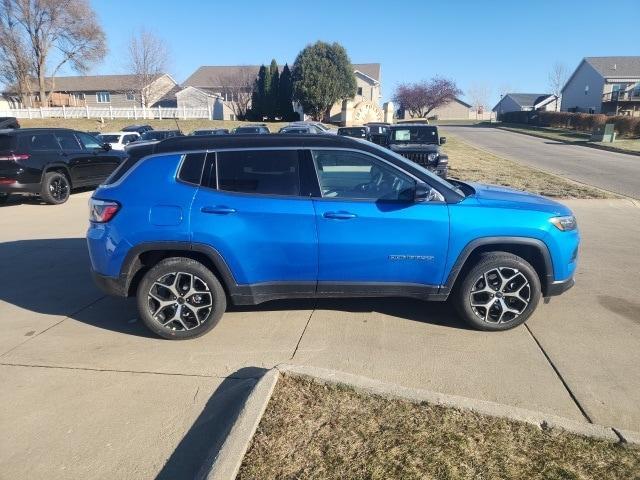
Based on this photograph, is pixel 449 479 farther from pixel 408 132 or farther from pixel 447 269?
pixel 408 132

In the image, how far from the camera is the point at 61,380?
3.67 metres

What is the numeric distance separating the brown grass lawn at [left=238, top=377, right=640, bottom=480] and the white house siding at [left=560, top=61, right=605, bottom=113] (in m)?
72.7

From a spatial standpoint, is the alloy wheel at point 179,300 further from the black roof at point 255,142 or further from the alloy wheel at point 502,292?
the alloy wheel at point 502,292

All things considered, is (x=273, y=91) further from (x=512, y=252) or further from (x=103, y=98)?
(x=512, y=252)

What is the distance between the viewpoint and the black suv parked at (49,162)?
10.6 m

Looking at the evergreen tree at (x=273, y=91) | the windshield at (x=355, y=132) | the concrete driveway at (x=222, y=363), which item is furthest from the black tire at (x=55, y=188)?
the evergreen tree at (x=273, y=91)

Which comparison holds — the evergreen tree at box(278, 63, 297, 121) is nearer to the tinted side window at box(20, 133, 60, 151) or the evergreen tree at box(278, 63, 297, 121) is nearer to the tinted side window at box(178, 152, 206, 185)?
the tinted side window at box(20, 133, 60, 151)

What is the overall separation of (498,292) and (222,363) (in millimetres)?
2420

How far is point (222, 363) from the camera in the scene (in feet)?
12.8

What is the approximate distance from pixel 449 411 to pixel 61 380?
2793 mm

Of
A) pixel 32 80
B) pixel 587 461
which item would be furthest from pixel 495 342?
pixel 32 80

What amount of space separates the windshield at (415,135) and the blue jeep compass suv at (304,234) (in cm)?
1026

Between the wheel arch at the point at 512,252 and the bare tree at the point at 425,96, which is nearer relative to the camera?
the wheel arch at the point at 512,252

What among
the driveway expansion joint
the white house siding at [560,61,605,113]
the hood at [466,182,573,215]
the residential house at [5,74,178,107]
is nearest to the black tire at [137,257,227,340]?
the hood at [466,182,573,215]
